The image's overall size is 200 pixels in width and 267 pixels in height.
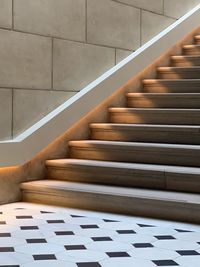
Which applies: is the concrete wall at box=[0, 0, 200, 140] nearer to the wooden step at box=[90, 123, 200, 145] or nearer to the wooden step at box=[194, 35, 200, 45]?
the wooden step at box=[90, 123, 200, 145]

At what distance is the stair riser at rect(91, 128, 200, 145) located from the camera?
235 inches

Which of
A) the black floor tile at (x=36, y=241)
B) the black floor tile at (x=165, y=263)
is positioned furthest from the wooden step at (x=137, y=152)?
the black floor tile at (x=165, y=263)

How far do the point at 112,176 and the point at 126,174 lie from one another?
17 centimetres

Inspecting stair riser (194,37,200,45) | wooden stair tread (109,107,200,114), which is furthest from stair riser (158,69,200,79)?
stair riser (194,37,200,45)

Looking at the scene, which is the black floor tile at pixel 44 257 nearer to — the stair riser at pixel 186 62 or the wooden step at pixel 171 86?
the wooden step at pixel 171 86

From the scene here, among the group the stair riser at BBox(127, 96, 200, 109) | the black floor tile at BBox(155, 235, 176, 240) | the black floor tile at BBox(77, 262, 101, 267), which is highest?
the stair riser at BBox(127, 96, 200, 109)

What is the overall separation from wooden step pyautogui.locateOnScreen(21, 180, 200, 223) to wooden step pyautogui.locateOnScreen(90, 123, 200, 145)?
966mm

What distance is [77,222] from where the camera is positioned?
482cm

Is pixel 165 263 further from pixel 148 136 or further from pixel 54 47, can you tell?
pixel 54 47

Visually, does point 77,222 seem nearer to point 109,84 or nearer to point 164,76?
point 109,84

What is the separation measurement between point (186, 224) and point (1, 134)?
2130 millimetres

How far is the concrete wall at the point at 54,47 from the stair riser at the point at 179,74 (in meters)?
0.54

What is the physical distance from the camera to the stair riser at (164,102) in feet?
21.9

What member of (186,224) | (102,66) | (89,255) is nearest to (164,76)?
(102,66)
